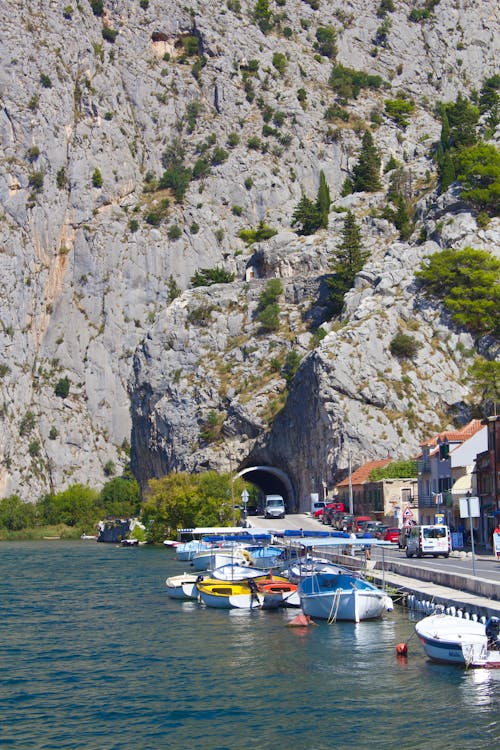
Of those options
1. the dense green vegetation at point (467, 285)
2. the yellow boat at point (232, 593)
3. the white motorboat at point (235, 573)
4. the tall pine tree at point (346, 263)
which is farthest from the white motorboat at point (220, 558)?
the tall pine tree at point (346, 263)

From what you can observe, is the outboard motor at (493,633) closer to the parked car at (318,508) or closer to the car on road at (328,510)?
the car on road at (328,510)

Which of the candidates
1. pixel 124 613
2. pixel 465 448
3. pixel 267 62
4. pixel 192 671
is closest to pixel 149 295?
pixel 267 62

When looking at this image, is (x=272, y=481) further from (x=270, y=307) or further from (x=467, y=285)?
(x=467, y=285)

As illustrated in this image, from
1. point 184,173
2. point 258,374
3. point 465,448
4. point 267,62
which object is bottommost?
point 465,448

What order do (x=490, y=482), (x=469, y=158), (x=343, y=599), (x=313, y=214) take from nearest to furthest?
(x=343, y=599), (x=490, y=482), (x=469, y=158), (x=313, y=214)

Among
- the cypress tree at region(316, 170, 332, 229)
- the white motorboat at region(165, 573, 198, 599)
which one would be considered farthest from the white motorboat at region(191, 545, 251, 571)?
the cypress tree at region(316, 170, 332, 229)

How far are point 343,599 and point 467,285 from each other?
7651 centimetres

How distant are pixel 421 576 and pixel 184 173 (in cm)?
12431

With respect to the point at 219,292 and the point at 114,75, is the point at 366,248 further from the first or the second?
the point at 114,75

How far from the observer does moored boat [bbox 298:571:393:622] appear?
42062mm

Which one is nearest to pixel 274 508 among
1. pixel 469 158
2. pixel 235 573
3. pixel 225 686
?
pixel 235 573

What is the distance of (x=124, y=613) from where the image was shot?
4866 cm

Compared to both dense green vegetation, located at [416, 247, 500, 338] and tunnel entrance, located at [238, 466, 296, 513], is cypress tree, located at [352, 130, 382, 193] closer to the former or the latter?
dense green vegetation, located at [416, 247, 500, 338]

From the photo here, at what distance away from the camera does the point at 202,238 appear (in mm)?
159625
